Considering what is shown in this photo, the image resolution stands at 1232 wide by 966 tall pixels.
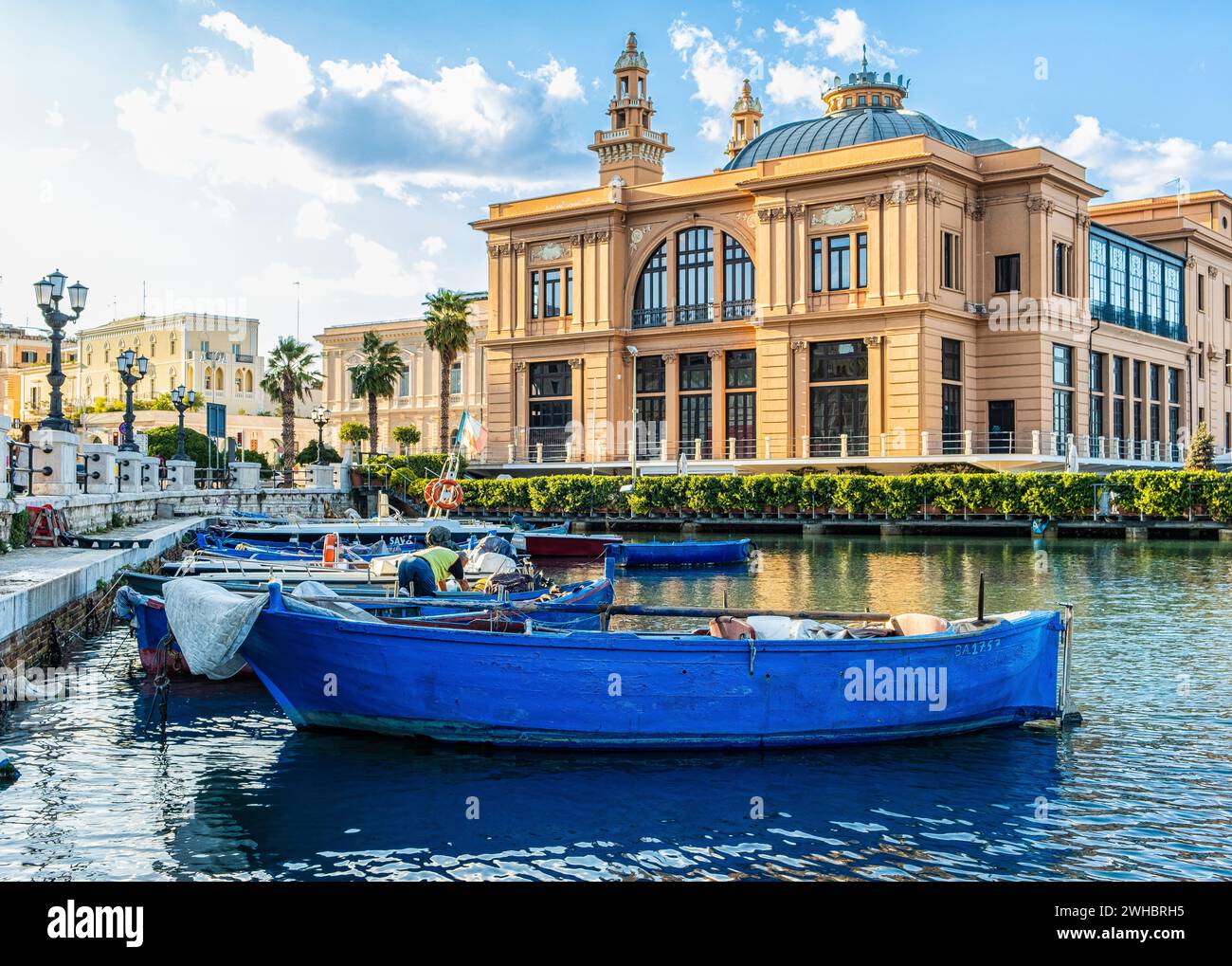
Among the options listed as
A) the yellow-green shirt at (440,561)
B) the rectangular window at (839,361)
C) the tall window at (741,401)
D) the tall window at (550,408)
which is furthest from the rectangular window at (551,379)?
the yellow-green shirt at (440,561)

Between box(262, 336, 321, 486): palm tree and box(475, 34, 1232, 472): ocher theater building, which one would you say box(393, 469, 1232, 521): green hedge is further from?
box(262, 336, 321, 486): palm tree

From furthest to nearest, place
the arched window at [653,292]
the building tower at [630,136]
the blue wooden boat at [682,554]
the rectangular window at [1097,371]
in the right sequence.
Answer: the building tower at [630,136]
the arched window at [653,292]
the rectangular window at [1097,371]
the blue wooden boat at [682,554]

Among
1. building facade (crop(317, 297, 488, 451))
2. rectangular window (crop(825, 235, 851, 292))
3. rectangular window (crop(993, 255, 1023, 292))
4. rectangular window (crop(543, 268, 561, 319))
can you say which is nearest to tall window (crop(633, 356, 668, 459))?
rectangular window (crop(543, 268, 561, 319))

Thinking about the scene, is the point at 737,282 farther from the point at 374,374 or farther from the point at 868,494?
the point at 374,374

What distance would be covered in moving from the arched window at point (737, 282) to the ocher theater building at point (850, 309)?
11cm

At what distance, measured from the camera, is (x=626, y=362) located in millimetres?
70938

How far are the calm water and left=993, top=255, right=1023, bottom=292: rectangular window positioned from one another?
158 ft

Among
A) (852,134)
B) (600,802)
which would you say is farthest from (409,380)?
(600,802)

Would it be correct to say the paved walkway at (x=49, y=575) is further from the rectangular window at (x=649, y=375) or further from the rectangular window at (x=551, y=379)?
the rectangular window at (x=551, y=379)

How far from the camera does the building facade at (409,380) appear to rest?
10112cm

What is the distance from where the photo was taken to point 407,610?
61.9 feet
